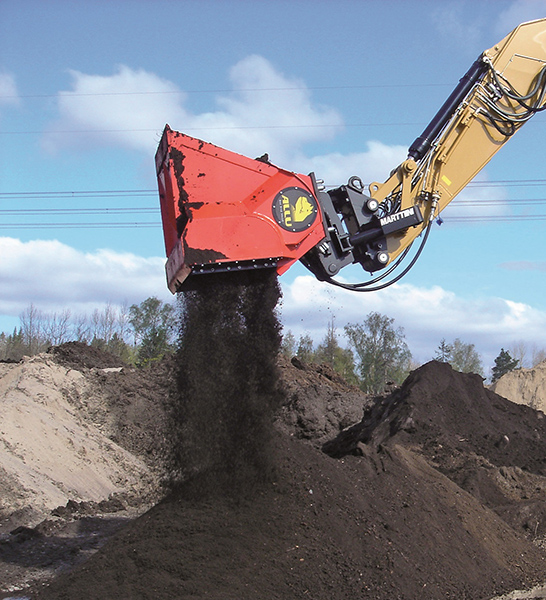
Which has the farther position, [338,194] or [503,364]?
[503,364]

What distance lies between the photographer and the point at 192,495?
246 inches

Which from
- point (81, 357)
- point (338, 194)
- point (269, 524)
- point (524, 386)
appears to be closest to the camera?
point (269, 524)

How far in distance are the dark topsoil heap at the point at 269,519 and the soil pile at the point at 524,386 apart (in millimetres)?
18905

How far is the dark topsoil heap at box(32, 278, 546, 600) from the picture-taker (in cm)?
536

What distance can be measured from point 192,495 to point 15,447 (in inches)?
295

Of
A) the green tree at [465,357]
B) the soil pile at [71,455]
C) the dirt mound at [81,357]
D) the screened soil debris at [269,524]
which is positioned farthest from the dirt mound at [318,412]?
the green tree at [465,357]

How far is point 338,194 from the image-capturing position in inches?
264

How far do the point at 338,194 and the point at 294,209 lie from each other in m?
0.73

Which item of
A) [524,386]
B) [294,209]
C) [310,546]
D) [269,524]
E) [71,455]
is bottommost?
[310,546]

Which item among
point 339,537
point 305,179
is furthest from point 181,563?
point 305,179

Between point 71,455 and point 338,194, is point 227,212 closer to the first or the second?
point 338,194

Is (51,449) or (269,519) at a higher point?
(51,449)

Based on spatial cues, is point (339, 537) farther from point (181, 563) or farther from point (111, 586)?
point (111, 586)

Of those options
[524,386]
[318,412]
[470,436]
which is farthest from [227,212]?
[524,386]
